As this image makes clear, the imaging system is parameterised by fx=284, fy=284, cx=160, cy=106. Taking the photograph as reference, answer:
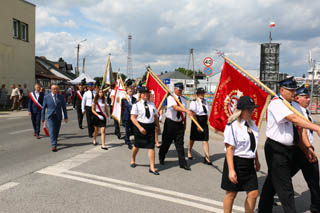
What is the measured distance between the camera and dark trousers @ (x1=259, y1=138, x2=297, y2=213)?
341cm

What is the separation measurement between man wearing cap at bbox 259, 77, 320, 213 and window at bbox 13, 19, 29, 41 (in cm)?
2625

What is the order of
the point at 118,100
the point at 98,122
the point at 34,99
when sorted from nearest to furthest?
the point at 98,122 < the point at 118,100 < the point at 34,99

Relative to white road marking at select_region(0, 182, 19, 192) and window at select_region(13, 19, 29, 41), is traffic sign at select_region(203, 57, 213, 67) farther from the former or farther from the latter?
window at select_region(13, 19, 29, 41)

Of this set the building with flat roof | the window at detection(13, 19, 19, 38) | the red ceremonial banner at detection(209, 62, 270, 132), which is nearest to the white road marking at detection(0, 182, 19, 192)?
the red ceremonial banner at detection(209, 62, 270, 132)

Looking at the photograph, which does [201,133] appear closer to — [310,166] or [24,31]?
[310,166]

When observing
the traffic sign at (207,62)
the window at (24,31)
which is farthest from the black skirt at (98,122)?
the window at (24,31)

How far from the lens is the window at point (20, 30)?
Result: 2509 cm

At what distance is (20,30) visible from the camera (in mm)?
25641

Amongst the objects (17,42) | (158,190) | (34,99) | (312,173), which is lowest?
(158,190)

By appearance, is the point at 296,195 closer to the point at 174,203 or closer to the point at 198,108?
the point at 174,203

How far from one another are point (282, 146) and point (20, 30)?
27.2 metres

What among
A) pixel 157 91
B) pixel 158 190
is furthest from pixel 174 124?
pixel 158 190

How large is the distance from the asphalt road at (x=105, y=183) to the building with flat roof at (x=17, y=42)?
18708 millimetres

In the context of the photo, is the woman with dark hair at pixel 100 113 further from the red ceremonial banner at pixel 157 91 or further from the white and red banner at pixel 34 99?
the white and red banner at pixel 34 99
